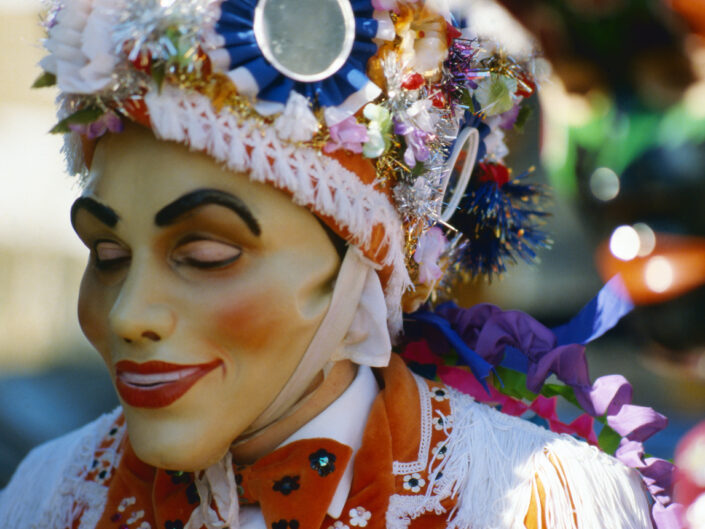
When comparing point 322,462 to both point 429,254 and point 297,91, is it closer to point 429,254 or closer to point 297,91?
point 429,254

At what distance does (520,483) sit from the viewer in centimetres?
142

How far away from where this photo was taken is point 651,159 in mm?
991

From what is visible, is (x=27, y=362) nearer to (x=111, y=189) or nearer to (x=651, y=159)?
(x=111, y=189)

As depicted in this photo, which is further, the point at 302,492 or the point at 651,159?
the point at 302,492

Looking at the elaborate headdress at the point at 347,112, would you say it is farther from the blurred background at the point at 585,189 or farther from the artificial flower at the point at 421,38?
the blurred background at the point at 585,189

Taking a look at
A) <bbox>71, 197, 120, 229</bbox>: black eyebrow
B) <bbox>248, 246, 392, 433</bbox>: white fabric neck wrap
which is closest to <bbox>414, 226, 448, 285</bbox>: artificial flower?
<bbox>248, 246, 392, 433</bbox>: white fabric neck wrap

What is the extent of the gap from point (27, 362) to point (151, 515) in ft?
5.29

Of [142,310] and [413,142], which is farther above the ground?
[413,142]

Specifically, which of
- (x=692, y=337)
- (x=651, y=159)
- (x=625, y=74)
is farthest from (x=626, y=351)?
(x=625, y=74)

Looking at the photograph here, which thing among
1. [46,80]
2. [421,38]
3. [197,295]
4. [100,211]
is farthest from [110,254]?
[421,38]

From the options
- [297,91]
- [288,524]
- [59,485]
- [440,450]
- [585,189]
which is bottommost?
[59,485]

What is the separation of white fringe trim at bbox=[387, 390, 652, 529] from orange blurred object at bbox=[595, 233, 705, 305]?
0.31m

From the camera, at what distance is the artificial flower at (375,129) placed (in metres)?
1.34

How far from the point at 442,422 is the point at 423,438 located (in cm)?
5
